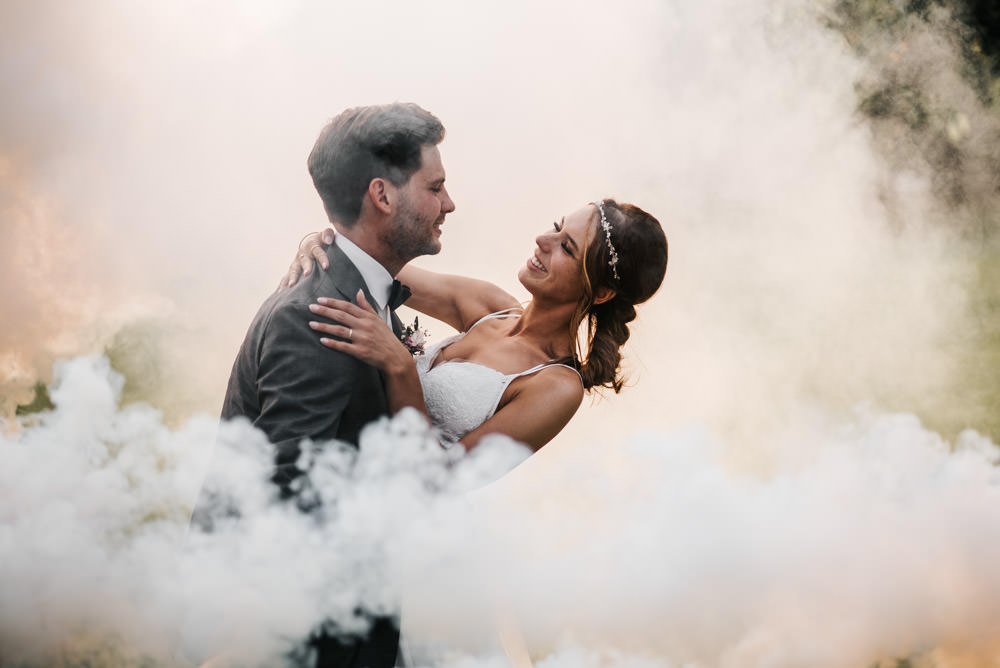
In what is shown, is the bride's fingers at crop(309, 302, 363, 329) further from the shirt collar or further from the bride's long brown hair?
the bride's long brown hair

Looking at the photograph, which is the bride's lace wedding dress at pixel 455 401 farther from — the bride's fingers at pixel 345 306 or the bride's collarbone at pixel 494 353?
the bride's fingers at pixel 345 306

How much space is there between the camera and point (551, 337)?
259 centimetres

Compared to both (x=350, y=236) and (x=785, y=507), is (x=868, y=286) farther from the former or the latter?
(x=350, y=236)

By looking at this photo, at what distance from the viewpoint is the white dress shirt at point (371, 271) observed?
206 cm

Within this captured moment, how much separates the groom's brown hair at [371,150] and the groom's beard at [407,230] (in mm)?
69

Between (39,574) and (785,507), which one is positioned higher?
(785,507)

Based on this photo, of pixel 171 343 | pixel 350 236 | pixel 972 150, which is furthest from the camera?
pixel 972 150

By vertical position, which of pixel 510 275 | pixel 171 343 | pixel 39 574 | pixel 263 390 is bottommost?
pixel 39 574

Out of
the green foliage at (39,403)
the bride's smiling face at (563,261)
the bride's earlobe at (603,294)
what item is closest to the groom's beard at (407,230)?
the bride's smiling face at (563,261)

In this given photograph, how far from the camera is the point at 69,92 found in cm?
268

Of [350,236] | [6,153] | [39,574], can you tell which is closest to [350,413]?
[350,236]

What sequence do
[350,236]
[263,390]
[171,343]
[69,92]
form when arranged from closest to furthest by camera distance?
[263,390]
[350,236]
[69,92]
[171,343]

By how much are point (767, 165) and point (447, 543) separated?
77.3 inches

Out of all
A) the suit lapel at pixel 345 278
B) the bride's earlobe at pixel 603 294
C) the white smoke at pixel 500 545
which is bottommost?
the white smoke at pixel 500 545
